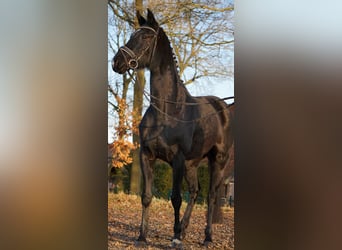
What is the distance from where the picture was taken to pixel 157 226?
3195 mm

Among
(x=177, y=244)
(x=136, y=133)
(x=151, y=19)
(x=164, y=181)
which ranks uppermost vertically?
(x=151, y=19)

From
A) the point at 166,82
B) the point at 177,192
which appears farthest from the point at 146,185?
the point at 166,82

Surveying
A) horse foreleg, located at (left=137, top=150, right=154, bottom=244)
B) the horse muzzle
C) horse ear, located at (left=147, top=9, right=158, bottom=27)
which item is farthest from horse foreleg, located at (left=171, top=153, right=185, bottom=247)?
horse ear, located at (left=147, top=9, right=158, bottom=27)

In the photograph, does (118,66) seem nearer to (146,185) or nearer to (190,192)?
(146,185)

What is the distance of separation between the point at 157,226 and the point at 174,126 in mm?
818

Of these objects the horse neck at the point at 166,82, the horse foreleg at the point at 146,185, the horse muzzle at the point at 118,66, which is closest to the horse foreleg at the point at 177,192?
the horse foreleg at the point at 146,185

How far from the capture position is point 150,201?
3191mm

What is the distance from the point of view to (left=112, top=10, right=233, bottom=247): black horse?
3.16 m

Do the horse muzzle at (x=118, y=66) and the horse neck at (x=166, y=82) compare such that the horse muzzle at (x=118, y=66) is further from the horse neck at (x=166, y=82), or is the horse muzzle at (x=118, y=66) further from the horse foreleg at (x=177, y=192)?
the horse foreleg at (x=177, y=192)

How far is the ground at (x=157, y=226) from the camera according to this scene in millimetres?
3129

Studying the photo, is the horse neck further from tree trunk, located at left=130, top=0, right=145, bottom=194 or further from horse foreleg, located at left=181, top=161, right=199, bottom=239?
horse foreleg, located at left=181, top=161, right=199, bottom=239
